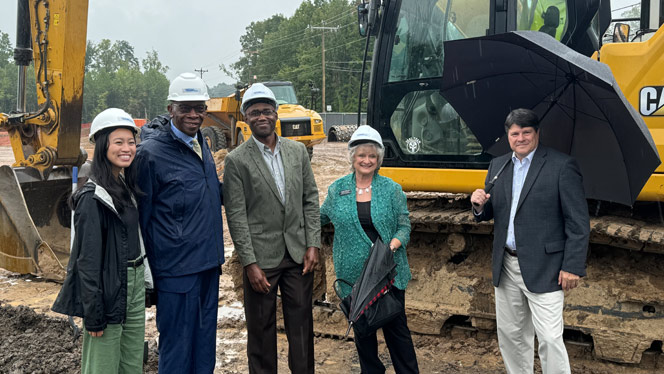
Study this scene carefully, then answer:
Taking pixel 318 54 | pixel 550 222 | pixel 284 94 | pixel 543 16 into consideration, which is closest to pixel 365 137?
pixel 550 222

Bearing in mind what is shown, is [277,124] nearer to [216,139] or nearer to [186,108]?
[216,139]

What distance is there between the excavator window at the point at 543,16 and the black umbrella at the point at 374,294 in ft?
6.86

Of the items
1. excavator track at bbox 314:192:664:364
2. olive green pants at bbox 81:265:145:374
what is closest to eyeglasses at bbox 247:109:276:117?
olive green pants at bbox 81:265:145:374

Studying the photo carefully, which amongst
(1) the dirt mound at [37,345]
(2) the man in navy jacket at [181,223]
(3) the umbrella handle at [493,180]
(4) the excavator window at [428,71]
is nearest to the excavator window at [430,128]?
(4) the excavator window at [428,71]

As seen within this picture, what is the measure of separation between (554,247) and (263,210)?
167cm

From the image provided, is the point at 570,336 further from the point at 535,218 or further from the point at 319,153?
the point at 319,153

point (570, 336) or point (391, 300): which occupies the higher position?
point (391, 300)

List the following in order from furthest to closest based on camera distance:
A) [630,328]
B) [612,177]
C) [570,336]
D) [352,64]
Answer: [352,64] < [570,336] < [630,328] < [612,177]

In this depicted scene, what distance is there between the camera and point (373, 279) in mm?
3520

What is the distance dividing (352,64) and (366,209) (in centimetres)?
5491

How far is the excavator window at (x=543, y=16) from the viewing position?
444 cm

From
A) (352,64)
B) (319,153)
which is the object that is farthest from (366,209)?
(352,64)

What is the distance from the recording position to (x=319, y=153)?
891 inches

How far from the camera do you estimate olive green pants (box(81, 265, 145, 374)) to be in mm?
3062
